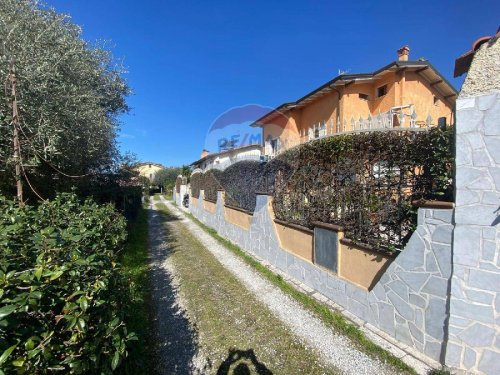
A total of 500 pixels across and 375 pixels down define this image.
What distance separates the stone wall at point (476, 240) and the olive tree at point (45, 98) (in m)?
4.82

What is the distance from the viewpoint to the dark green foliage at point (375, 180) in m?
3.06

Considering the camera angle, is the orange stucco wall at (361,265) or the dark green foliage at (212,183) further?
the dark green foliage at (212,183)

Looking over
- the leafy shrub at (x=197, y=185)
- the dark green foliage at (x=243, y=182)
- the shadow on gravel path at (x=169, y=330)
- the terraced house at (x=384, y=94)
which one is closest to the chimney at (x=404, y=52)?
the terraced house at (x=384, y=94)

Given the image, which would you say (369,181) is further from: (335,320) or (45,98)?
(45,98)

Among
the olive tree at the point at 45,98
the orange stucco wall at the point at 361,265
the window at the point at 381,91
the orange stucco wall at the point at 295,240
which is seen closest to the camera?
the orange stucco wall at the point at 361,265

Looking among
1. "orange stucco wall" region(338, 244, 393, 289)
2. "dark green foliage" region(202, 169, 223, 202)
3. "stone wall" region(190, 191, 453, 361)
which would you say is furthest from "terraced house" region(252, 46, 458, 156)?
"stone wall" region(190, 191, 453, 361)

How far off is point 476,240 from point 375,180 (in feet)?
4.69

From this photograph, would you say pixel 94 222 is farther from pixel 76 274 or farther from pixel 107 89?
pixel 107 89

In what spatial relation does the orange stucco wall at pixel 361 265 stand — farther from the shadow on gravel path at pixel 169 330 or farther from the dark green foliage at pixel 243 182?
the dark green foliage at pixel 243 182

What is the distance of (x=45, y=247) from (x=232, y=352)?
269 centimetres

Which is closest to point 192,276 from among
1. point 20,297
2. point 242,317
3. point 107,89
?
point 242,317

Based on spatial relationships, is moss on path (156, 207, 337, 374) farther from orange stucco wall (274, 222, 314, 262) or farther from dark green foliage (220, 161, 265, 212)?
dark green foliage (220, 161, 265, 212)

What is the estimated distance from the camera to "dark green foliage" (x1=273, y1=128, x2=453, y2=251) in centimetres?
306

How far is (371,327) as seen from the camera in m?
3.64
